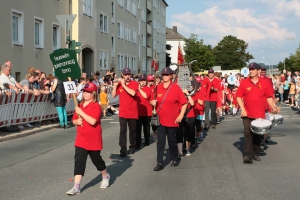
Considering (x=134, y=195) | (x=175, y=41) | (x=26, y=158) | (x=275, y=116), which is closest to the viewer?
(x=134, y=195)

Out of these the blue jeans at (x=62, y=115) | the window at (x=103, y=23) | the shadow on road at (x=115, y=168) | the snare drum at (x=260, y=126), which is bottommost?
the shadow on road at (x=115, y=168)

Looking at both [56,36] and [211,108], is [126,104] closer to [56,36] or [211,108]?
[211,108]

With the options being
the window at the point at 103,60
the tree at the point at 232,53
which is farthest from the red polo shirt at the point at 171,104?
the tree at the point at 232,53

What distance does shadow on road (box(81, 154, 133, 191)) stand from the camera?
8.12 meters

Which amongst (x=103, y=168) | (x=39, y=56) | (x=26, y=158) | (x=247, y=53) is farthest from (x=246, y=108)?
(x=247, y=53)

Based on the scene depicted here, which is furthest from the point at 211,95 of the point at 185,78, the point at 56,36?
the point at 56,36

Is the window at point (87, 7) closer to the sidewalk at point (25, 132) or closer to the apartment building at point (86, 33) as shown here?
the apartment building at point (86, 33)

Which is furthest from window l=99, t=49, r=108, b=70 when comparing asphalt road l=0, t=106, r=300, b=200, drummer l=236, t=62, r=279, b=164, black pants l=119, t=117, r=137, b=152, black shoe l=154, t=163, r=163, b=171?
black shoe l=154, t=163, r=163, b=171

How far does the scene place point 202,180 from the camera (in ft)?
26.7

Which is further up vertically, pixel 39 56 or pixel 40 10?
pixel 40 10

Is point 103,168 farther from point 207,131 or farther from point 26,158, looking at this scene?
point 207,131

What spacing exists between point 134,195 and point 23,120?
10.1 m

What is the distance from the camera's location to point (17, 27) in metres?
24.5

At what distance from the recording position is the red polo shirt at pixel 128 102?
1118cm
